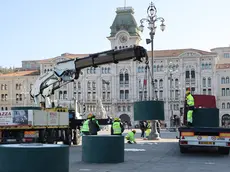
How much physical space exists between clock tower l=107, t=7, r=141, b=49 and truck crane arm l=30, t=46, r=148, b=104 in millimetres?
65615

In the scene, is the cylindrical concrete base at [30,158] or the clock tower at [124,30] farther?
the clock tower at [124,30]

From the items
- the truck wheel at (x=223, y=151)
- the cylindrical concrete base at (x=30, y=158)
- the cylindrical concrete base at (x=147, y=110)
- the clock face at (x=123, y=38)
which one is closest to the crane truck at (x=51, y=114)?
the cylindrical concrete base at (x=147, y=110)

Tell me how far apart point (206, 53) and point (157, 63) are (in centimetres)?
968

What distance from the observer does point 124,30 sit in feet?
296

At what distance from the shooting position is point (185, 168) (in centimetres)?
1333

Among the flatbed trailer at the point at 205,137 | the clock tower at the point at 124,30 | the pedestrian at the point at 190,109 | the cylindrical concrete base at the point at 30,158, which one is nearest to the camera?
the cylindrical concrete base at the point at 30,158

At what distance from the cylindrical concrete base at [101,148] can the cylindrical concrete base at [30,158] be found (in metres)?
5.36

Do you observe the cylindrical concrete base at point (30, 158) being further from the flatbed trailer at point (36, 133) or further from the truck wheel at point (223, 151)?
the truck wheel at point (223, 151)

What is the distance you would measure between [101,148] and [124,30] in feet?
254

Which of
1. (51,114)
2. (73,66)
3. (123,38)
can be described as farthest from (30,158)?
(123,38)

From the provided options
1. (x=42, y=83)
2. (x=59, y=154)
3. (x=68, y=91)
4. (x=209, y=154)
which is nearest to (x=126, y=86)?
(x=68, y=91)

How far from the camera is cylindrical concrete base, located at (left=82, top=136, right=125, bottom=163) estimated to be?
14.1m

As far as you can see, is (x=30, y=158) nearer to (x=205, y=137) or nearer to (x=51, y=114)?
(x=205, y=137)

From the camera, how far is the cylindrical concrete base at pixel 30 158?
27.7 feet
